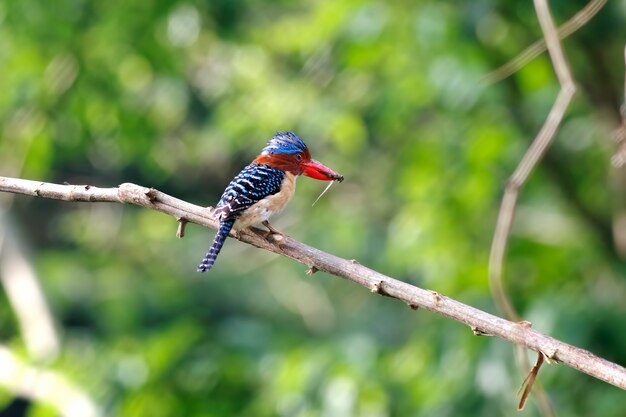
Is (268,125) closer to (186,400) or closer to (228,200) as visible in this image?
(186,400)

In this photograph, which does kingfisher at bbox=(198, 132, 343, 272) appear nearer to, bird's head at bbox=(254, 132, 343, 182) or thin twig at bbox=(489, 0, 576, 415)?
bird's head at bbox=(254, 132, 343, 182)

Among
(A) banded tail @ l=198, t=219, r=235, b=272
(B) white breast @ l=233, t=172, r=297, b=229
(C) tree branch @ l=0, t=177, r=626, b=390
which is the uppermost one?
(B) white breast @ l=233, t=172, r=297, b=229

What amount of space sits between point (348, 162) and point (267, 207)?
16.7 ft

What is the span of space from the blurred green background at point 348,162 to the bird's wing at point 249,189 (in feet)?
5.49

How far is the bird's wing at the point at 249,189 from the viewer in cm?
285

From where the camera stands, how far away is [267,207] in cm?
306

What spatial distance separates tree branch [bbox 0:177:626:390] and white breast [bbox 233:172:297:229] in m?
0.24

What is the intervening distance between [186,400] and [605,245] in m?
2.69

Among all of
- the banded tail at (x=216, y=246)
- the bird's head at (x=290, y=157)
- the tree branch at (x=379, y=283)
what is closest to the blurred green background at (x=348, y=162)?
the bird's head at (x=290, y=157)

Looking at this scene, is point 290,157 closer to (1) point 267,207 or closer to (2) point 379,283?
(1) point 267,207

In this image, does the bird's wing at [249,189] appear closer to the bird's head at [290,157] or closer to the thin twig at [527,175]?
the bird's head at [290,157]

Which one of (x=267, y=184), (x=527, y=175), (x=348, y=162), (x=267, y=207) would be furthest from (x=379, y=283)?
(x=348, y=162)

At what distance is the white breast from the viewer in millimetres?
2941

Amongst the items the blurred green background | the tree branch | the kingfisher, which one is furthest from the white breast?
the blurred green background
